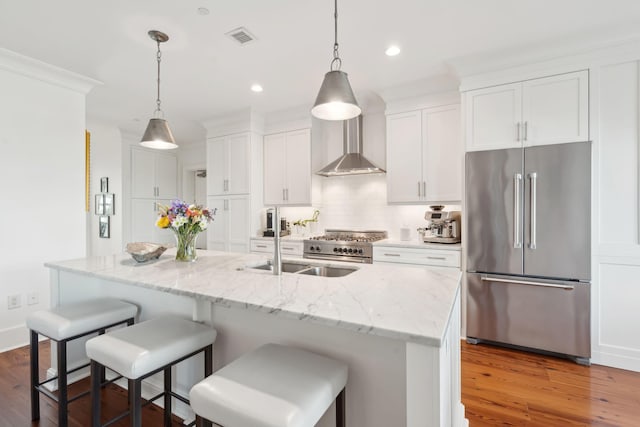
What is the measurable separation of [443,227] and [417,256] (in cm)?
42

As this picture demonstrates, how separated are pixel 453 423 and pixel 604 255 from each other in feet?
6.61

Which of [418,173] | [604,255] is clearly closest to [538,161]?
[604,255]

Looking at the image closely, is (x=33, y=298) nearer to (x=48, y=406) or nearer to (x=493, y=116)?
(x=48, y=406)

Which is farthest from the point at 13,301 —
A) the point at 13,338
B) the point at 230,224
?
the point at 230,224

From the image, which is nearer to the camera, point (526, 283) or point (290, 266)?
point (290, 266)

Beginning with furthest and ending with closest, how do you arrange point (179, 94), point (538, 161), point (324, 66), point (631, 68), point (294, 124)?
point (294, 124)
point (179, 94)
point (324, 66)
point (538, 161)
point (631, 68)

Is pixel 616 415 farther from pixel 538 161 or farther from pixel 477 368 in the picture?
pixel 538 161

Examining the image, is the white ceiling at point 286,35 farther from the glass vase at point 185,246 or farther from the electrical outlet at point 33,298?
the electrical outlet at point 33,298

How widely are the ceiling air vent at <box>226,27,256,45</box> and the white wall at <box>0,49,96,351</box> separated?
6.25 ft

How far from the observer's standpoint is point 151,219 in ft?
18.8

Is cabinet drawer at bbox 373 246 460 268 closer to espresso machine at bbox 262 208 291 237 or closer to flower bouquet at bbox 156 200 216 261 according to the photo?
espresso machine at bbox 262 208 291 237

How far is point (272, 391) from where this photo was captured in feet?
3.38

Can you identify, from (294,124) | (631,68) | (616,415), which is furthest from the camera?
(294,124)

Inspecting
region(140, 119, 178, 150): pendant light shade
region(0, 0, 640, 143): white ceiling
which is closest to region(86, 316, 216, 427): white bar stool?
region(140, 119, 178, 150): pendant light shade
